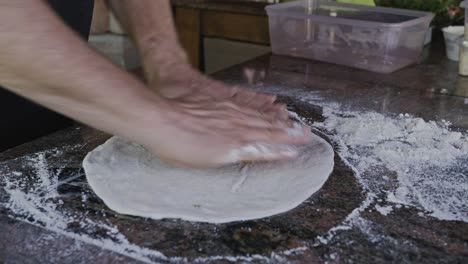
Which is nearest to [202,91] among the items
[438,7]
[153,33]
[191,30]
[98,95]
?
[153,33]

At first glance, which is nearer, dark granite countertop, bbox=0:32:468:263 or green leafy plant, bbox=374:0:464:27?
dark granite countertop, bbox=0:32:468:263

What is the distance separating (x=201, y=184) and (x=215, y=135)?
0.08m

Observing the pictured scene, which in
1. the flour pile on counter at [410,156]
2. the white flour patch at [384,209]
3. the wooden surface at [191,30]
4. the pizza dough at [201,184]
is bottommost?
the wooden surface at [191,30]

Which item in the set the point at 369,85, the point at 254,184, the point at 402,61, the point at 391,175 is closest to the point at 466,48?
the point at 402,61

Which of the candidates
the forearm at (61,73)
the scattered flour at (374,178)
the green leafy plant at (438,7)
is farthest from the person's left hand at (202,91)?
the green leafy plant at (438,7)

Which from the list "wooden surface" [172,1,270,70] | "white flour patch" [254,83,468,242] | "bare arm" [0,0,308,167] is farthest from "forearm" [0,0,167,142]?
"wooden surface" [172,1,270,70]

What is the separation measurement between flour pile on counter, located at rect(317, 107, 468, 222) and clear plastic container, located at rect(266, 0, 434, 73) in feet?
1.34

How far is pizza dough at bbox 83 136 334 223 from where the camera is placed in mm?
810

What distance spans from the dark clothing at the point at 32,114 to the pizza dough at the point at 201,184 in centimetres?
27

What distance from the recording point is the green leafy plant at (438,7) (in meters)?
1.89

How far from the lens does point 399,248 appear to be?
0.73 m

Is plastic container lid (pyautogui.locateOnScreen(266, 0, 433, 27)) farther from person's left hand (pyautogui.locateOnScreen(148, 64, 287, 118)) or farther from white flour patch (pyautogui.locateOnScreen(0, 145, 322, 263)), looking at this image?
white flour patch (pyautogui.locateOnScreen(0, 145, 322, 263))

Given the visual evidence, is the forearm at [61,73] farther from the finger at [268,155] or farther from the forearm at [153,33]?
the forearm at [153,33]

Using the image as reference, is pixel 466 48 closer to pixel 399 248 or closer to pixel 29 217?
pixel 399 248
